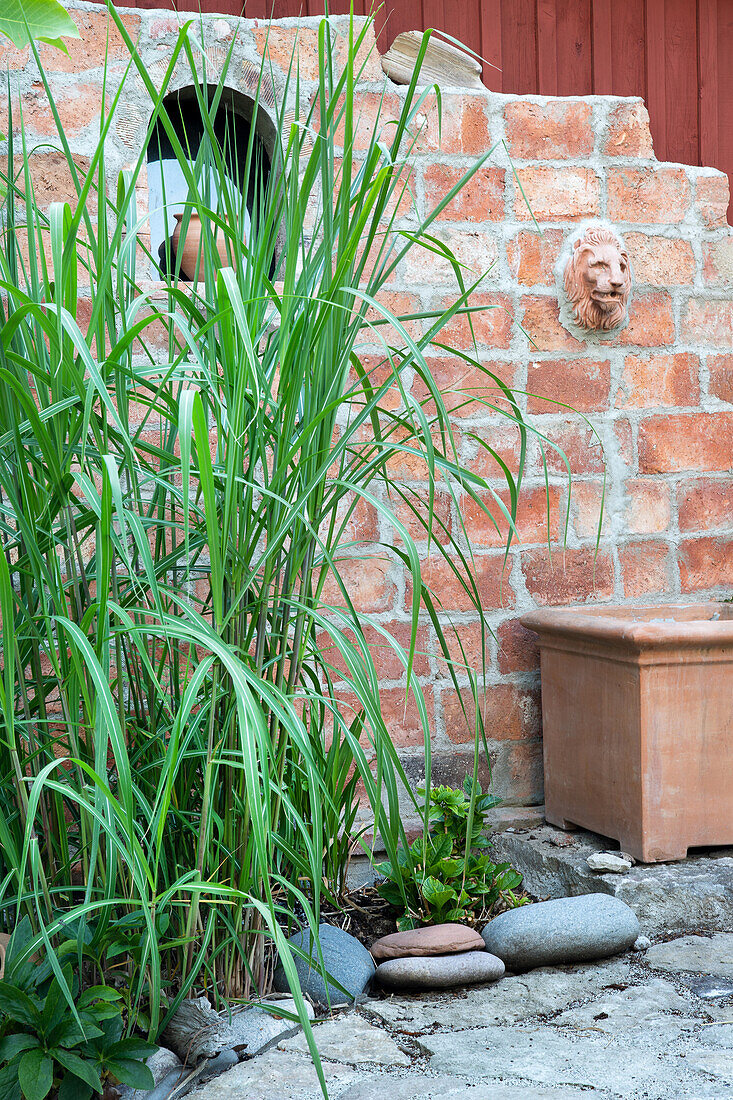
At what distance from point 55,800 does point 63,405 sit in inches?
23.2

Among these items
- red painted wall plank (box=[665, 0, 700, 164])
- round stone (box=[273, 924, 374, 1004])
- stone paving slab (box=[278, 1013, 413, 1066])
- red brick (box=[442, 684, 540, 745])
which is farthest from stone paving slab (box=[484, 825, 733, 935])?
red painted wall plank (box=[665, 0, 700, 164])

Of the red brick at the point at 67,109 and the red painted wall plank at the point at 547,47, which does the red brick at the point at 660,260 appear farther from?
the red brick at the point at 67,109

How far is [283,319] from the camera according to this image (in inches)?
50.2

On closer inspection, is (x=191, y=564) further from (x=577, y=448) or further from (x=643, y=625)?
(x=577, y=448)

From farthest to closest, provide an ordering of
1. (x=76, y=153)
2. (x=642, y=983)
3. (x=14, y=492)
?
(x=76, y=153) < (x=642, y=983) < (x=14, y=492)

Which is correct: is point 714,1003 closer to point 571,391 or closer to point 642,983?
point 642,983

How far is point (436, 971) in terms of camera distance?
1771 mm

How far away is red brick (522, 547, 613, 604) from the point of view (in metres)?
2.75

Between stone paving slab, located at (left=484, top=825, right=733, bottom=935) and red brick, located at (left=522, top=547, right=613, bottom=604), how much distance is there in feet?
2.21

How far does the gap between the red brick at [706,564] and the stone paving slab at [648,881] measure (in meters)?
0.85

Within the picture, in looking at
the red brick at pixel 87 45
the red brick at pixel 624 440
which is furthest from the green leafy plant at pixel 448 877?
the red brick at pixel 87 45

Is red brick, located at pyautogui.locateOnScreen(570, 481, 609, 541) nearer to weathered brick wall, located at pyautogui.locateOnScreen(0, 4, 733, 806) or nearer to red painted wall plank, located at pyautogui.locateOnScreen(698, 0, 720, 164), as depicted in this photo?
weathered brick wall, located at pyautogui.locateOnScreen(0, 4, 733, 806)

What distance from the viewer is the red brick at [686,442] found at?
2830 mm

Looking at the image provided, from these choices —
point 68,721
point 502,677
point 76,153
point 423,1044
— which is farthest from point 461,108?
point 423,1044
